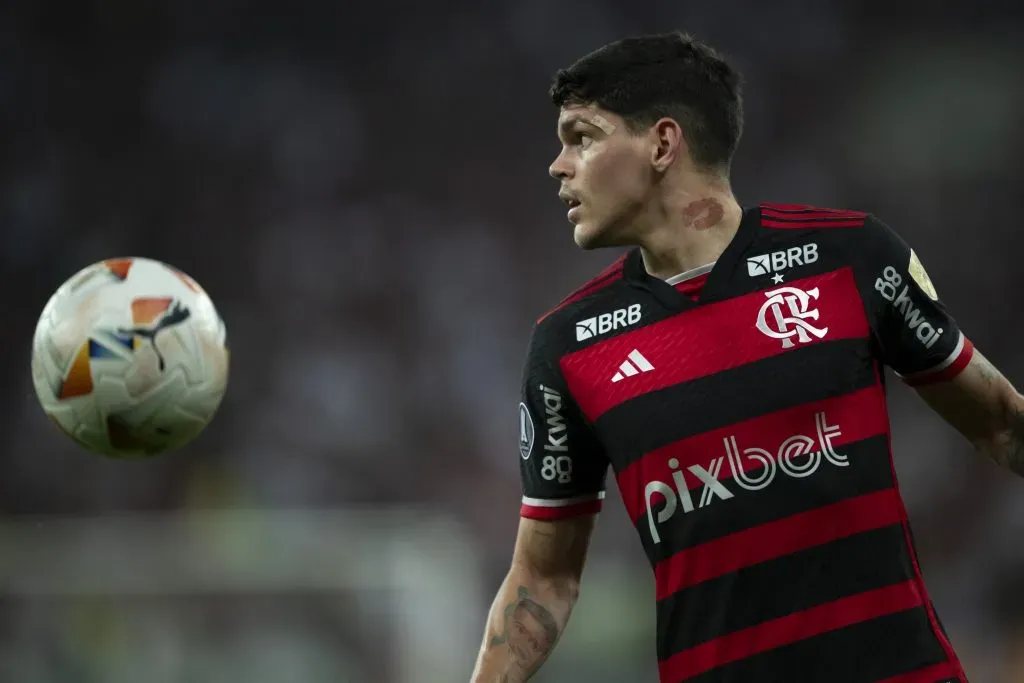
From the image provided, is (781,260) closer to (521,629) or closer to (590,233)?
(590,233)

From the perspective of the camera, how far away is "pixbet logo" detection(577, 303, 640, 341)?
265 centimetres

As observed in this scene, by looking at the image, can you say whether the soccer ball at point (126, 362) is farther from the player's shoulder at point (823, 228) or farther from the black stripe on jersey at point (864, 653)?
the black stripe on jersey at point (864, 653)

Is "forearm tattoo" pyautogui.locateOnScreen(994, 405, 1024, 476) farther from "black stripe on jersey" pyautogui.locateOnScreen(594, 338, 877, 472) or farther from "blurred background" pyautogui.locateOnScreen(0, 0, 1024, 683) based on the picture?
"blurred background" pyautogui.locateOnScreen(0, 0, 1024, 683)

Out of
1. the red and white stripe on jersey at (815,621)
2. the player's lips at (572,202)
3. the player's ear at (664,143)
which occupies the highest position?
the player's ear at (664,143)

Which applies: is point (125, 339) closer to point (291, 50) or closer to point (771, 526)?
point (771, 526)

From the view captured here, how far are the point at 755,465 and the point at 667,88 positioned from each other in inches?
33.6

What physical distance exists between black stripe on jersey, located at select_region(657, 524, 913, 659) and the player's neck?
662mm

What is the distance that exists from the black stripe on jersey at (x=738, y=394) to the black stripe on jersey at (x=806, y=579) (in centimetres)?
28

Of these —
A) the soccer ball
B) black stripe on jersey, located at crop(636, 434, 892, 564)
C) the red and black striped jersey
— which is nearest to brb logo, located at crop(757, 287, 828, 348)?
the red and black striped jersey

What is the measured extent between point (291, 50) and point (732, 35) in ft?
10.9

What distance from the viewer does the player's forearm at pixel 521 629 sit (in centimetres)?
265

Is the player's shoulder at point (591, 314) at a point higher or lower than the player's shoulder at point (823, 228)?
lower

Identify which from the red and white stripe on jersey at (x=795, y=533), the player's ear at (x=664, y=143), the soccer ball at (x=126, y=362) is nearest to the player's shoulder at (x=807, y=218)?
the player's ear at (x=664, y=143)

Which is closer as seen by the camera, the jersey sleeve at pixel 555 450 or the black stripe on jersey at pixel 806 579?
Answer: the black stripe on jersey at pixel 806 579
